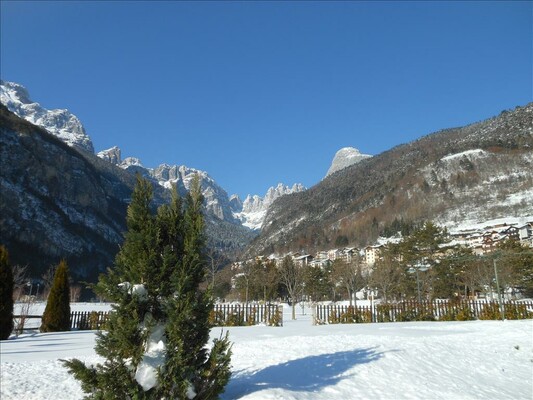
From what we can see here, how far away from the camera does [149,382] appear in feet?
17.6

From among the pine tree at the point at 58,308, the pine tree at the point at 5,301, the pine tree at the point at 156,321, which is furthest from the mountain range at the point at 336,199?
the pine tree at the point at 156,321

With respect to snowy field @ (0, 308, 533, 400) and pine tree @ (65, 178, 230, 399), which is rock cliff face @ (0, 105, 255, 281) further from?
pine tree @ (65, 178, 230, 399)

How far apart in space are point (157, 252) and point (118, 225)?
571 feet

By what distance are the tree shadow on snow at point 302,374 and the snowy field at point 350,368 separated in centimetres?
2

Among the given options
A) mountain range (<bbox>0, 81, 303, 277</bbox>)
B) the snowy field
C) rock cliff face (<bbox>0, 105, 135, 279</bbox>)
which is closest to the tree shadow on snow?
the snowy field

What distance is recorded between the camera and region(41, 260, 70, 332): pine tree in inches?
708

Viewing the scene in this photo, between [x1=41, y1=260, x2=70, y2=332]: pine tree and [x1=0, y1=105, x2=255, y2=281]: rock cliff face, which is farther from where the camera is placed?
[x1=0, y1=105, x2=255, y2=281]: rock cliff face

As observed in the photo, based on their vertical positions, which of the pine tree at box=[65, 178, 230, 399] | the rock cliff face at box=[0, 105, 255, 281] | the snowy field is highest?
the rock cliff face at box=[0, 105, 255, 281]

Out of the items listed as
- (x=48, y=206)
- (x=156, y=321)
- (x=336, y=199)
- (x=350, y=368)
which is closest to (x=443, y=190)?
(x=336, y=199)

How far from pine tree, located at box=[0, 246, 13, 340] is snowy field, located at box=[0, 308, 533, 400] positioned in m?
2.63

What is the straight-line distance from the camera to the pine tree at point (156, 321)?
5.38 meters

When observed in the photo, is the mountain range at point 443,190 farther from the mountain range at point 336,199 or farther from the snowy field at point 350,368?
the snowy field at point 350,368

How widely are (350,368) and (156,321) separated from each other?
15.4 ft

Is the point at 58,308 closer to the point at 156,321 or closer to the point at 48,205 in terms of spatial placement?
the point at 156,321
